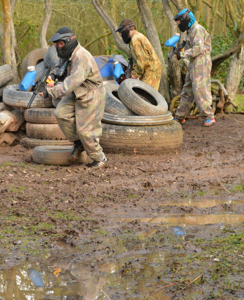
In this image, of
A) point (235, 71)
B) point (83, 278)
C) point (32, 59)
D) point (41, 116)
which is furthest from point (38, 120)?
point (235, 71)

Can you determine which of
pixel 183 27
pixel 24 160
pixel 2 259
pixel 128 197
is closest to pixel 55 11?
pixel 183 27

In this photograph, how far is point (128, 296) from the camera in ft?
9.15

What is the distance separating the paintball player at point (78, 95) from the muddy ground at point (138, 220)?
38cm

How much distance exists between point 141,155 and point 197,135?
200 cm

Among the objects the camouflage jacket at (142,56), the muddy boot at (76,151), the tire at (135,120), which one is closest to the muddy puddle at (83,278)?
the muddy boot at (76,151)

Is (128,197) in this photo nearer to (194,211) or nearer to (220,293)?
(194,211)

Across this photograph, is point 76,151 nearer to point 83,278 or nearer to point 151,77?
point 83,278

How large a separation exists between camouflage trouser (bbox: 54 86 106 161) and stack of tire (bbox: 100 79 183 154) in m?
0.83

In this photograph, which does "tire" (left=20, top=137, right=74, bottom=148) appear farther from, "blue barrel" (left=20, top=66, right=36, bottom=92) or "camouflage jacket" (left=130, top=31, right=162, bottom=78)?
"camouflage jacket" (left=130, top=31, right=162, bottom=78)

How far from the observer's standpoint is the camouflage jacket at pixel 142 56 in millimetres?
8617

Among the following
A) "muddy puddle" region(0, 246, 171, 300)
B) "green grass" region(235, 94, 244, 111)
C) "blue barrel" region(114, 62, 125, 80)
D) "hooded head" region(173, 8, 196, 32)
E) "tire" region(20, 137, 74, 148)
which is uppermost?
"hooded head" region(173, 8, 196, 32)

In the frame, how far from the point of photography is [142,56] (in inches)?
343

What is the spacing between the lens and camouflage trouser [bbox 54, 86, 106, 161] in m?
5.89

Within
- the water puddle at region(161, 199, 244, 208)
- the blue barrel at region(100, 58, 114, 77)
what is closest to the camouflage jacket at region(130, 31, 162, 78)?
the blue barrel at region(100, 58, 114, 77)
